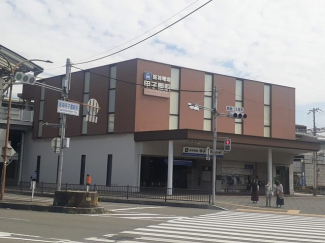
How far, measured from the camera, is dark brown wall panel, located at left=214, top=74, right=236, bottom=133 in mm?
39875

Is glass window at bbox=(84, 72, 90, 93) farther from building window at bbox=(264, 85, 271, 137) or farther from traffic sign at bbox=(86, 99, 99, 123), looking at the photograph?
building window at bbox=(264, 85, 271, 137)

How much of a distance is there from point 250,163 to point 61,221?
28.5 m

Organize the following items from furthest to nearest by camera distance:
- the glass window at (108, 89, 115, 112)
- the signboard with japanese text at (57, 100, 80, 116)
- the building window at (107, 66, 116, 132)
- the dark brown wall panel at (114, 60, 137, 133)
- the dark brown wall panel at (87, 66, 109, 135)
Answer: the dark brown wall panel at (87, 66, 109, 135)
the glass window at (108, 89, 115, 112)
the building window at (107, 66, 116, 132)
the dark brown wall panel at (114, 60, 137, 133)
the signboard with japanese text at (57, 100, 80, 116)

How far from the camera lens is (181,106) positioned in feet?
123

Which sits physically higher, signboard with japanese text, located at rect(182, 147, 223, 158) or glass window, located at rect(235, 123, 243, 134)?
glass window, located at rect(235, 123, 243, 134)

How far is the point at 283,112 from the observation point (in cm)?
4406

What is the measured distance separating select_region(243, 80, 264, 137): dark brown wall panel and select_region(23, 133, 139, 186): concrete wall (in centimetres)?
1280

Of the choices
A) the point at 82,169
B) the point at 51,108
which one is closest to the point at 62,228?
the point at 82,169

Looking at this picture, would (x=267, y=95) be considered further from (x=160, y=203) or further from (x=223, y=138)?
(x=160, y=203)

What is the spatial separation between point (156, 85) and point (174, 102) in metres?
2.50

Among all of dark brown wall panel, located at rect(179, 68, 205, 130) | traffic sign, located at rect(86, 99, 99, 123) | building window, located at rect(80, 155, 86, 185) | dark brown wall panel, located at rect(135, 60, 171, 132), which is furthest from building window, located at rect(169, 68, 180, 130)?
traffic sign, located at rect(86, 99, 99, 123)

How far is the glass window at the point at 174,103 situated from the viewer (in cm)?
3731

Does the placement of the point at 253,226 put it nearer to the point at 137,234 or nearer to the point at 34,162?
the point at 137,234

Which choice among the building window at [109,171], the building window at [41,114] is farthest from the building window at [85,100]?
the building window at [41,114]
